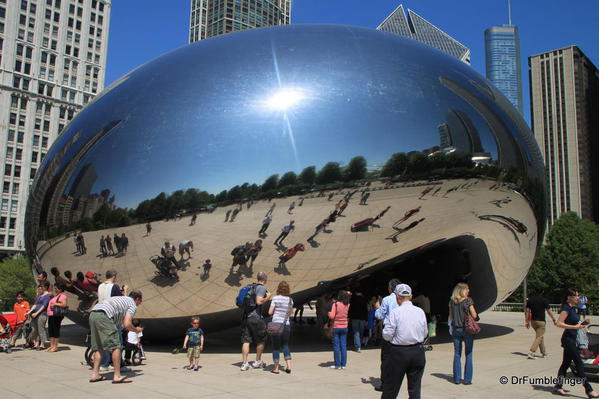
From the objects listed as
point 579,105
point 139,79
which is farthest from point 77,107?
point 579,105

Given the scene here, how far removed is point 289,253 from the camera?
744 cm

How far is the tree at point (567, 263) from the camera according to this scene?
142ft

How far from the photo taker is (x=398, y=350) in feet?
13.9

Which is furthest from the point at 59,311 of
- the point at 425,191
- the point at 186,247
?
the point at 425,191

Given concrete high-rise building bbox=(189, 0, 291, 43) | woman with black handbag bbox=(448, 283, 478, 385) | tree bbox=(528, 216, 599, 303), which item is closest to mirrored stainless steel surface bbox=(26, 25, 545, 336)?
woman with black handbag bbox=(448, 283, 478, 385)

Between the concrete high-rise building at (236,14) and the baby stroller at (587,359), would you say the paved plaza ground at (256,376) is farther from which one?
→ the concrete high-rise building at (236,14)

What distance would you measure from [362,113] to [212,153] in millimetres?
2280

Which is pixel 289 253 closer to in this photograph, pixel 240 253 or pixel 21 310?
pixel 240 253

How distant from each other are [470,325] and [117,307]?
4351 mm

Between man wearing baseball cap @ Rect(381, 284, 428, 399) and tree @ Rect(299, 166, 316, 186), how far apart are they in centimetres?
325

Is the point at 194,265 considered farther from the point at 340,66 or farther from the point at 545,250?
the point at 545,250

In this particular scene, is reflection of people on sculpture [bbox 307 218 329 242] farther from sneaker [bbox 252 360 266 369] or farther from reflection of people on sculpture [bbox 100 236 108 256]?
reflection of people on sculpture [bbox 100 236 108 256]

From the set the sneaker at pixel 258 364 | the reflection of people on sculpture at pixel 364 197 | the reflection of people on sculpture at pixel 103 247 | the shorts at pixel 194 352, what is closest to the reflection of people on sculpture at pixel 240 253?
the shorts at pixel 194 352

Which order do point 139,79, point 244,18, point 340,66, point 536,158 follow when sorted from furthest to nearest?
point 244,18
point 536,158
point 139,79
point 340,66
